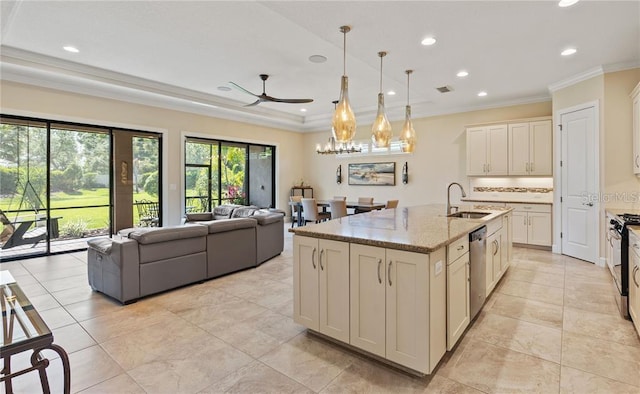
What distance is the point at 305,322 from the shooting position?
2.63 m

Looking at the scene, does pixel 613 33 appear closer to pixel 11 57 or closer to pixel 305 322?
pixel 305 322

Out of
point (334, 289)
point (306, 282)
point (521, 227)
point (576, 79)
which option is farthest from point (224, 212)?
point (576, 79)

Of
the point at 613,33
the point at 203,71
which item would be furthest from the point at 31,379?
the point at 613,33

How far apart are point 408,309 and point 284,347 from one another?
3.44ft

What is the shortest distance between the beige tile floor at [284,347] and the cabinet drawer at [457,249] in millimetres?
729

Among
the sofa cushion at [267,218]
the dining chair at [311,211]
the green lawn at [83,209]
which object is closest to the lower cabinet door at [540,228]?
the dining chair at [311,211]

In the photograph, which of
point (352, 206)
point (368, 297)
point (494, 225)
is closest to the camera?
point (368, 297)

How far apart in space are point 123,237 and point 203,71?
2.92 meters

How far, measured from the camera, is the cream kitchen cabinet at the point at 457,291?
2244 mm

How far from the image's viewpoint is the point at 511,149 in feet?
20.0

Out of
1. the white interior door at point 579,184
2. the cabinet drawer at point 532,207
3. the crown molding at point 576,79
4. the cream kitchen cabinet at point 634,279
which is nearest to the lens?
the cream kitchen cabinet at point 634,279

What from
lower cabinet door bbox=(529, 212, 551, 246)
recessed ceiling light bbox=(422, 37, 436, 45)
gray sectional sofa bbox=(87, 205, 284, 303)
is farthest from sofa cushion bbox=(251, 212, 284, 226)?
lower cabinet door bbox=(529, 212, 551, 246)

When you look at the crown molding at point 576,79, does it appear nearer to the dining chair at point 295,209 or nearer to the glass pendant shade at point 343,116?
the glass pendant shade at point 343,116

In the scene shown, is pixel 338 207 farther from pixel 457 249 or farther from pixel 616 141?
pixel 616 141
